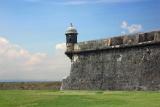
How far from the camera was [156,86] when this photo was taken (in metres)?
20.8

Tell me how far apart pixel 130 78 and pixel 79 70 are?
5.69 m

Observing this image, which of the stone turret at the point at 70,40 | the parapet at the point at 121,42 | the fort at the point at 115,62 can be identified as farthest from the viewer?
the stone turret at the point at 70,40

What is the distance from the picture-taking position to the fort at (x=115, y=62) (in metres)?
21.6

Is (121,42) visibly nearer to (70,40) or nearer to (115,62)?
(115,62)

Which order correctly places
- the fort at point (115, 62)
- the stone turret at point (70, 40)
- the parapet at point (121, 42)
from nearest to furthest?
the fort at point (115, 62) → the parapet at point (121, 42) → the stone turret at point (70, 40)

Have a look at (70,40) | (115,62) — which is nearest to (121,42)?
(115,62)

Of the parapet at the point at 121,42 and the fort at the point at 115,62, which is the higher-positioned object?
the parapet at the point at 121,42

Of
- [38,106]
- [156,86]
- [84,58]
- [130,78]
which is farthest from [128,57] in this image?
[38,106]

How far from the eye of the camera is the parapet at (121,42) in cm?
2173

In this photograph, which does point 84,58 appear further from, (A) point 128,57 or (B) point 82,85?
(A) point 128,57

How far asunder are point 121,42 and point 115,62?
4.31 feet

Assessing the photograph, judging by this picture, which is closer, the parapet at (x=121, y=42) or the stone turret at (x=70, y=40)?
the parapet at (x=121, y=42)

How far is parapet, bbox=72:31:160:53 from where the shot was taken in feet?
71.3

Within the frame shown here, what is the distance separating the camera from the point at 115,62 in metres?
24.3
